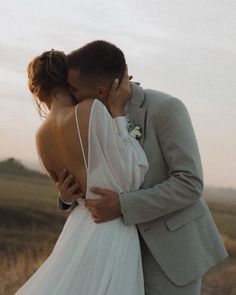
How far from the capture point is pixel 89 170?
2.71 meters

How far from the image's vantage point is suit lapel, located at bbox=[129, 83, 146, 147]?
2795 millimetres

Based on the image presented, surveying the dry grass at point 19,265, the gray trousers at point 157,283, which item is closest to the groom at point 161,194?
the gray trousers at point 157,283

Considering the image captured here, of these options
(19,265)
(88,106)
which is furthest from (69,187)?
(19,265)

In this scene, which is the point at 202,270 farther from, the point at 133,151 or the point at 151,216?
the point at 133,151

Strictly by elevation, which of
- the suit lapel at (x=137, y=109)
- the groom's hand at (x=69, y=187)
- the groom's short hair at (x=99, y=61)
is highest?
the groom's short hair at (x=99, y=61)

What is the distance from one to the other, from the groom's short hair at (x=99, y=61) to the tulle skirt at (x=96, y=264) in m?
0.53

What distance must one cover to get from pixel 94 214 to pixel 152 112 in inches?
17.1

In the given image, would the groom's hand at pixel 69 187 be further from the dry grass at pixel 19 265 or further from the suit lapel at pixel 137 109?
the dry grass at pixel 19 265

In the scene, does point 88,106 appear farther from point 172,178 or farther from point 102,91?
point 172,178

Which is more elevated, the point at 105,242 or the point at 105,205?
the point at 105,205

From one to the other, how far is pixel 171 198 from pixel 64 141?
1.44 ft

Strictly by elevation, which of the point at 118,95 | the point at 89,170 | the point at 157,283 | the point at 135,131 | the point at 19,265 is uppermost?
the point at 118,95

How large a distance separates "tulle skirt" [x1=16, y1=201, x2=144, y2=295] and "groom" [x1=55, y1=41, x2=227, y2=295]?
0.05 m

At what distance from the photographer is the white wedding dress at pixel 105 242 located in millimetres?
2676
